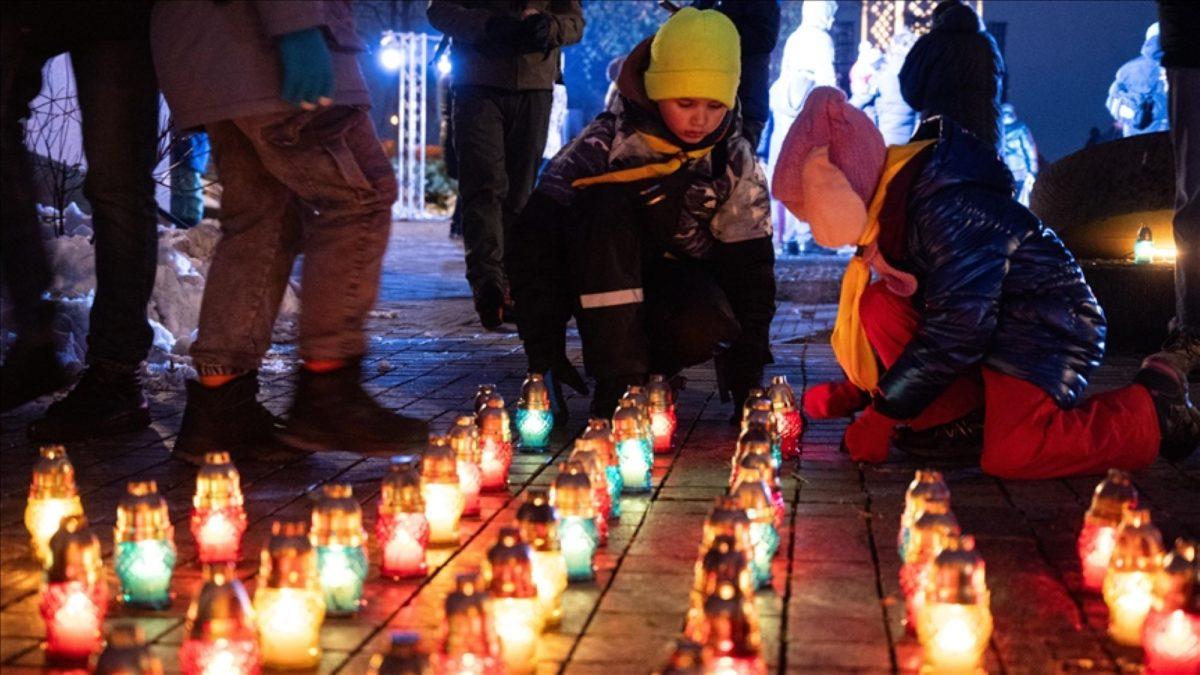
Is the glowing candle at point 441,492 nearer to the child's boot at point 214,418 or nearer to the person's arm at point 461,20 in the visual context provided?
the child's boot at point 214,418

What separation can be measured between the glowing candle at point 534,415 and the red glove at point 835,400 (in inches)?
39.6

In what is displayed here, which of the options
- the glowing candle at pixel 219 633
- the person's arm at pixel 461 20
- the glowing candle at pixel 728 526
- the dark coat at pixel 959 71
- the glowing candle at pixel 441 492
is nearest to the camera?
the glowing candle at pixel 219 633

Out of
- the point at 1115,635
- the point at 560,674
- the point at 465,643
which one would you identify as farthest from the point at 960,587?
the point at 465,643

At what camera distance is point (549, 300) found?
231 inches

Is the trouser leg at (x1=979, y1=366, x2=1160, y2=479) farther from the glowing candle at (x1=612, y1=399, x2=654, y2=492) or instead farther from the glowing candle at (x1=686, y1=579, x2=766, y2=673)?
the glowing candle at (x1=686, y1=579, x2=766, y2=673)

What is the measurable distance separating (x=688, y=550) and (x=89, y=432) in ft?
8.20

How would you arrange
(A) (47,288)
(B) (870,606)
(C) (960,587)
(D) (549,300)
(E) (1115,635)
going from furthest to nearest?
(D) (549,300)
(A) (47,288)
(B) (870,606)
(E) (1115,635)
(C) (960,587)

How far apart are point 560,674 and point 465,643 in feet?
1.53

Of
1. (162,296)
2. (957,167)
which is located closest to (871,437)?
(957,167)

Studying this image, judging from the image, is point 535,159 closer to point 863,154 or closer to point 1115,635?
point 863,154

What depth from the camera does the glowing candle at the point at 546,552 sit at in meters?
3.13

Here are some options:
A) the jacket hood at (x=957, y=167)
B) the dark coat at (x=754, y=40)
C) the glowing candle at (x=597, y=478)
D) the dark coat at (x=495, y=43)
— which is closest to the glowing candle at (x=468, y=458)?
the glowing candle at (x=597, y=478)

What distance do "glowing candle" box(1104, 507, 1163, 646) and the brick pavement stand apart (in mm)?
57

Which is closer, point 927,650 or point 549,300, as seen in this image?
point 927,650
